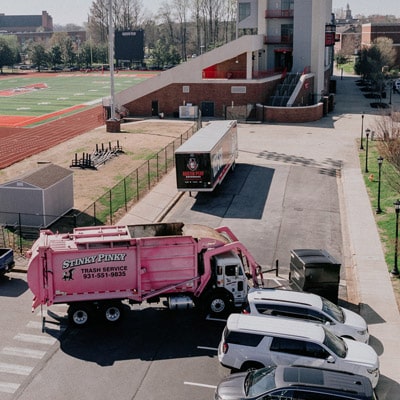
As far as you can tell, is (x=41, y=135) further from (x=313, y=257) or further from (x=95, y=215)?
(x=313, y=257)

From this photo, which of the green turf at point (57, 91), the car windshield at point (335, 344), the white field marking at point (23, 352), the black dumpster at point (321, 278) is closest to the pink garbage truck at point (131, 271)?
the white field marking at point (23, 352)

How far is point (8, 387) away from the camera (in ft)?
53.8

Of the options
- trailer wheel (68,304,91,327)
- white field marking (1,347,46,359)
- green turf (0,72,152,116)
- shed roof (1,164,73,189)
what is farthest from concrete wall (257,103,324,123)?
white field marking (1,347,46,359)

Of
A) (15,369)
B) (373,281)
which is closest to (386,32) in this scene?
(373,281)

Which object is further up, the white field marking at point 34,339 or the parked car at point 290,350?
the parked car at point 290,350

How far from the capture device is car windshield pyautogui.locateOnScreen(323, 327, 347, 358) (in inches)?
639

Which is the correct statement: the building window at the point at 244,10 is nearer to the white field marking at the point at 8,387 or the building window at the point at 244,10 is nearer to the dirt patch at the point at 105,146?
the dirt patch at the point at 105,146

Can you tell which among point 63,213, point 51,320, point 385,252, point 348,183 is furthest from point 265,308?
point 348,183

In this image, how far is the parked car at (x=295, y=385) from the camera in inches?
536

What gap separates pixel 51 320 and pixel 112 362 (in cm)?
359

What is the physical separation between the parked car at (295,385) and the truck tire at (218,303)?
217 inches

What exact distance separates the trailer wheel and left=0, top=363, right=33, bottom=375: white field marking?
102 inches

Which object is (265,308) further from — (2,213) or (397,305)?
(2,213)

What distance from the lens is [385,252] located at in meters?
26.8
